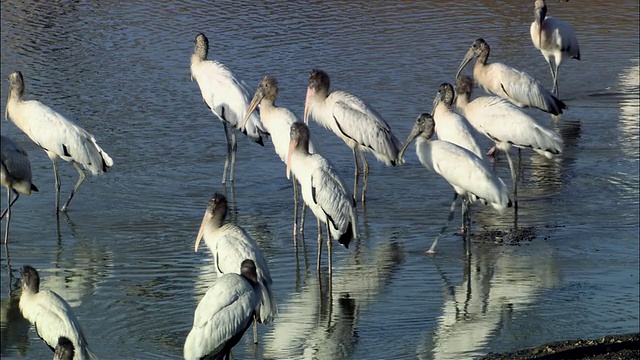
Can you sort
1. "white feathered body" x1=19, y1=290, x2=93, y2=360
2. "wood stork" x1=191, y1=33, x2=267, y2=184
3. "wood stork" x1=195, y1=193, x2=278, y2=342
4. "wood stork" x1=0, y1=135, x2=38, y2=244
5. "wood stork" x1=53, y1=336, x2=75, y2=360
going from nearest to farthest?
"wood stork" x1=53, y1=336, x2=75, y2=360 → "white feathered body" x1=19, y1=290, x2=93, y2=360 → "wood stork" x1=195, y1=193, x2=278, y2=342 → "wood stork" x1=0, y1=135, x2=38, y2=244 → "wood stork" x1=191, y1=33, x2=267, y2=184

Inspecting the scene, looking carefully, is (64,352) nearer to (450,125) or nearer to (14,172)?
(14,172)

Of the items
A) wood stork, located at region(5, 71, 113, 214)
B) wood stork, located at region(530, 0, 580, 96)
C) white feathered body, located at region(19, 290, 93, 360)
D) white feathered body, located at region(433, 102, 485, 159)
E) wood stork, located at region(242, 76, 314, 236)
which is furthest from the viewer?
wood stork, located at region(530, 0, 580, 96)

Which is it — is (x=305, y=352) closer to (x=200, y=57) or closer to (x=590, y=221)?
(x=590, y=221)

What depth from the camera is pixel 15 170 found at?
10.4m

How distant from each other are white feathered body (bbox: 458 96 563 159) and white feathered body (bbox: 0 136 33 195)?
13.1ft

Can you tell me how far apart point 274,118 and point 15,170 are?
A: 6.99ft

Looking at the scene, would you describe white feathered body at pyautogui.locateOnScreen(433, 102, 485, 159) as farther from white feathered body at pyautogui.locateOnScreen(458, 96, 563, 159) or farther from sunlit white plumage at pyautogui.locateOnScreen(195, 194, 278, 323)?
sunlit white plumage at pyautogui.locateOnScreen(195, 194, 278, 323)

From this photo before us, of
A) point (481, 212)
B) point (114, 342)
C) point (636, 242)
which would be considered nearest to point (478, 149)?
point (481, 212)

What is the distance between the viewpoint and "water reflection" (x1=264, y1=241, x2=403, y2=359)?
7809mm

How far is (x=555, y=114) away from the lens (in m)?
13.3

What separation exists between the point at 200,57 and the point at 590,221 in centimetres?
448

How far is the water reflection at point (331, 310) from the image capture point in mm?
7809

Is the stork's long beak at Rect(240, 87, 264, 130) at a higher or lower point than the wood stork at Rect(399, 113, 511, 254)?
higher

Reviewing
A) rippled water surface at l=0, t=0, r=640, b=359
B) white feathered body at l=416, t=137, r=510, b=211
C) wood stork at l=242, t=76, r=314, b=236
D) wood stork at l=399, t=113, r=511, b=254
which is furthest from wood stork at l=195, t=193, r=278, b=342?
white feathered body at l=416, t=137, r=510, b=211
